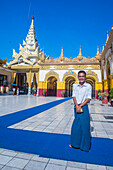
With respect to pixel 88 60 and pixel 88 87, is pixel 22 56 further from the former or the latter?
pixel 88 87

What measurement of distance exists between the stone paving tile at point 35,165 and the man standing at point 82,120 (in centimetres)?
88

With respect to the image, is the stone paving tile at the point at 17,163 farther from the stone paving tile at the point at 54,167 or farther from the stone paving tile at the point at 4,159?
the stone paving tile at the point at 54,167

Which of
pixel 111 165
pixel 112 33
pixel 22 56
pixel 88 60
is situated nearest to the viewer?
pixel 111 165

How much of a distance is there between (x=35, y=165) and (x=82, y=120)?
129 cm

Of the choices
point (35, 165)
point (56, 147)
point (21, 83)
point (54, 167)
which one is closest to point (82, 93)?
point (56, 147)

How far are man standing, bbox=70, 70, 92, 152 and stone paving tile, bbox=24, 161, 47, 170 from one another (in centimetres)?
88

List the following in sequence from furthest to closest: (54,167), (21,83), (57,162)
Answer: (21,83), (57,162), (54,167)

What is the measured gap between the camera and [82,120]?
2.66 metres

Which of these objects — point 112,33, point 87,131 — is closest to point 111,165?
point 87,131

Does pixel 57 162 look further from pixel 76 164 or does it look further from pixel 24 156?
pixel 24 156

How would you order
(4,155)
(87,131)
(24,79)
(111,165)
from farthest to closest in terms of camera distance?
(24,79) → (87,131) → (4,155) → (111,165)

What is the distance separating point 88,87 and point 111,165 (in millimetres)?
1560

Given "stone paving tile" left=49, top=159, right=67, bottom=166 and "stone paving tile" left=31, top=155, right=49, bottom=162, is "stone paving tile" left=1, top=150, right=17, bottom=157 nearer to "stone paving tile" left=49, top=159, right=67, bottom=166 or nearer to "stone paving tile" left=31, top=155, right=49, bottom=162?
"stone paving tile" left=31, top=155, right=49, bottom=162

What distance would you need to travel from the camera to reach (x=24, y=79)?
37781 mm
